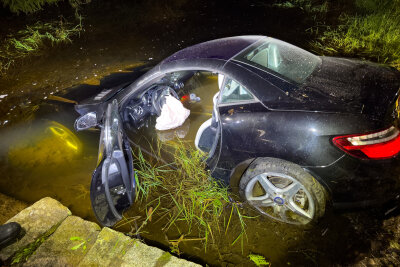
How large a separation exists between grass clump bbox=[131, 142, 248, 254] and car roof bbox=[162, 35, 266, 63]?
1090 mm

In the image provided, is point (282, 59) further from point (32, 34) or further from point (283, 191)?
point (32, 34)

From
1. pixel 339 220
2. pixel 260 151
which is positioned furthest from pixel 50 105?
pixel 339 220

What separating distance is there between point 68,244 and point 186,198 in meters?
1.24

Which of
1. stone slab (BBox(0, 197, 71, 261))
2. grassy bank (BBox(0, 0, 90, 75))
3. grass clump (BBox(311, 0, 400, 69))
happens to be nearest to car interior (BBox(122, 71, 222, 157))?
stone slab (BBox(0, 197, 71, 261))

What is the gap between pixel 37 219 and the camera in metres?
2.64

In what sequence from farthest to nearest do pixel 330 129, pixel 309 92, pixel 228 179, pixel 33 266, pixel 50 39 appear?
pixel 50 39, pixel 228 179, pixel 33 266, pixel 309 92, pixel 330 129

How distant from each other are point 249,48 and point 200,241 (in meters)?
1.99

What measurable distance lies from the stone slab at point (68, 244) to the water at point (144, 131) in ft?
0.95

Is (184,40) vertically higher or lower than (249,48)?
lower

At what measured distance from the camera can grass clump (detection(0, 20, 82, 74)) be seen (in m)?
6.33

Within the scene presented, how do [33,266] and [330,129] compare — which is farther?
[33,266]

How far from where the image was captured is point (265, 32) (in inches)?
254

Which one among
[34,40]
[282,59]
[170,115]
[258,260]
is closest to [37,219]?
[170,115]

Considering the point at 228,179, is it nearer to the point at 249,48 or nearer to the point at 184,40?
the point at 249,48
